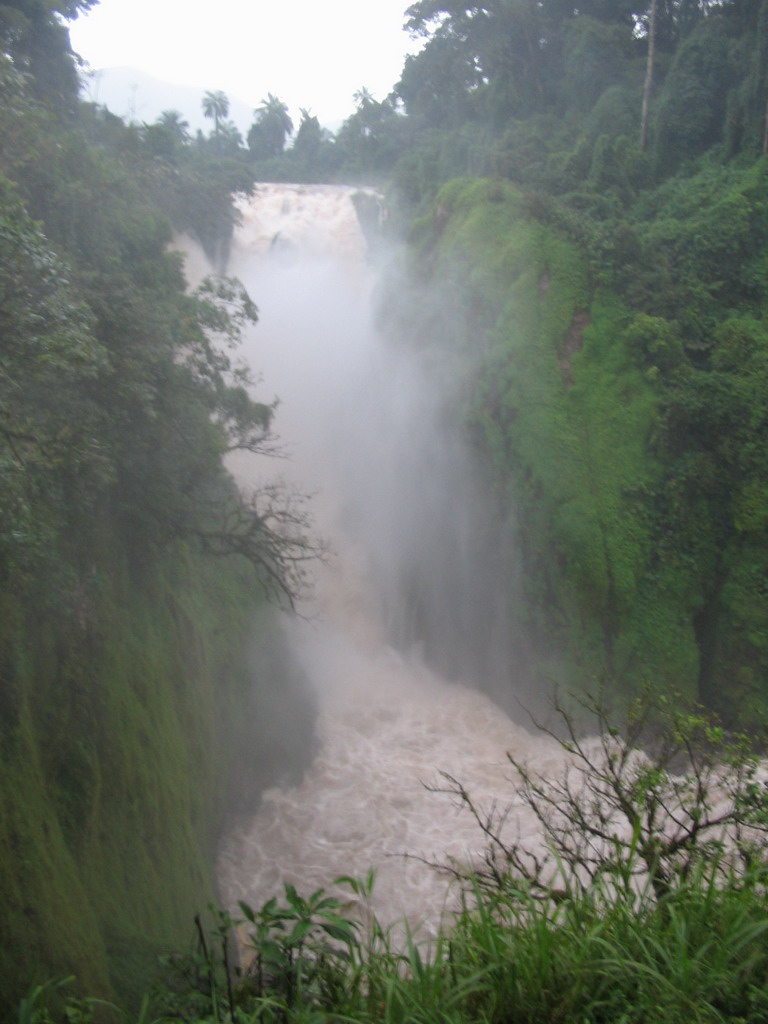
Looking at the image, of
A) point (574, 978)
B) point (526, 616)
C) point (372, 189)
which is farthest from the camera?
point (372, 189)

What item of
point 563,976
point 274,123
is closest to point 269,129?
point 274,123

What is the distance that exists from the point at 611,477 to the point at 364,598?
6.27m

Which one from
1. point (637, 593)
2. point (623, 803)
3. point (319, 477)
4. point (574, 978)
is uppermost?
A: point (319, 477)

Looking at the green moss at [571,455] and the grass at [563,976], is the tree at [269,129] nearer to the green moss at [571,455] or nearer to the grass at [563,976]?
the green moss at [571,455]

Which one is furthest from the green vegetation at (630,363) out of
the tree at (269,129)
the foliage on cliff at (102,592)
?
the tree at (269,129)

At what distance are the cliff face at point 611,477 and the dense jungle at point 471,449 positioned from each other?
6 centimetres

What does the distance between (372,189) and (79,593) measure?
2844 centimetres

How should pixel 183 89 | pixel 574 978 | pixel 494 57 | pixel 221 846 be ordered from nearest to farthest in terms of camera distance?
1. pixel 574 978
2. pixel 221 846
3. pixel 494 57
4. pixel 183 89

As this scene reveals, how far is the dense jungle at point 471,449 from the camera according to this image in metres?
6.30

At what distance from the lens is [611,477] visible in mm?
16172

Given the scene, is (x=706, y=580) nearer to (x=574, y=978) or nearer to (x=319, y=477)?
(x=319, y=477)

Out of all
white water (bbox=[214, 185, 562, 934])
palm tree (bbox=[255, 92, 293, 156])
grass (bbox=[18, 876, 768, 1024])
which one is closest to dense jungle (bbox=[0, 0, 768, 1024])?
grass (bbox=[18, 876, 768, 1024])

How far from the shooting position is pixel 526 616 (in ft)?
53.8

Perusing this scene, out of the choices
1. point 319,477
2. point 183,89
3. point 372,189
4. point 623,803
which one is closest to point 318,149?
point 372,189
